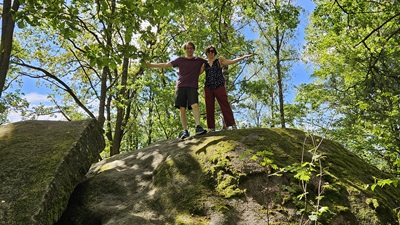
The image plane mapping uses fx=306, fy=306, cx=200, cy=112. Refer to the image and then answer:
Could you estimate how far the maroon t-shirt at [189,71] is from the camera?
6.19 meters

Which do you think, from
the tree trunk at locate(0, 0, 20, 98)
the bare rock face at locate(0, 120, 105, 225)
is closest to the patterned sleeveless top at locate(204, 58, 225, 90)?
the bare rock face at locate(0, 120, 105, 225)

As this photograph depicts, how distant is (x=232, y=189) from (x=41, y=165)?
267cm

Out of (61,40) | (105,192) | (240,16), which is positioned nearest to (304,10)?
(240,16)

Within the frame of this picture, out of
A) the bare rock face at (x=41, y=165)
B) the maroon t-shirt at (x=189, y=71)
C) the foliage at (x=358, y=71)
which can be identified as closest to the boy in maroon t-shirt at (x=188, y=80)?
the maroon t-shirt at (x=189, y=71)

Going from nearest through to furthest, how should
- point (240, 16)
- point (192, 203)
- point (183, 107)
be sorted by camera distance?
point (192, 203) < point (183, 107) < point (240, 16)

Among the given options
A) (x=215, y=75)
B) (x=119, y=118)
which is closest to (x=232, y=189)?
(x=215, y=75)

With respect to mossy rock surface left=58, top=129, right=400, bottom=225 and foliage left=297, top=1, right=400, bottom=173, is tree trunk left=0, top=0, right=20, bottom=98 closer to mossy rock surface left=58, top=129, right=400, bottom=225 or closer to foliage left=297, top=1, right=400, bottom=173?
mossy rock surface left=58, top=129, right=400, bottom=225

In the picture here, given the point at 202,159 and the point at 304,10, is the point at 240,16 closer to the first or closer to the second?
the point at 304,10

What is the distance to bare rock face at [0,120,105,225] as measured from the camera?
3.58 metres

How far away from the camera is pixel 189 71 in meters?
6.21

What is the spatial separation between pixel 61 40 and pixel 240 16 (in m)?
11.7

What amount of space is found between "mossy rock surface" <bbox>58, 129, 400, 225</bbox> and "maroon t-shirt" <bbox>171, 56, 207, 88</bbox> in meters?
1.27

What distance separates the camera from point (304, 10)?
19578 millimetres

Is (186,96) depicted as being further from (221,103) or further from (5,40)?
(5,40)
